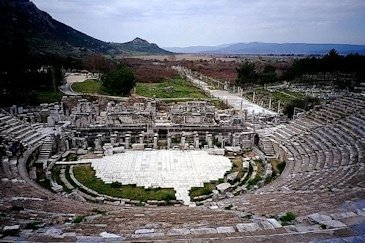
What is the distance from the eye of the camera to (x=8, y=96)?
4131cm

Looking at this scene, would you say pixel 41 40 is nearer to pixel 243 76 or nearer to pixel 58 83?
pixel 58 83

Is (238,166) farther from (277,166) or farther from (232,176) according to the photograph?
(277,166)

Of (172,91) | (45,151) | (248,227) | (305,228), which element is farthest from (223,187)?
(172,91)

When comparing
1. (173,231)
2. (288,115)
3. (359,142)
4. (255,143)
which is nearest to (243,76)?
(288,115)

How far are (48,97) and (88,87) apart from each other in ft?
47.7

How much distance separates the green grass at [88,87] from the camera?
5788 centimetres

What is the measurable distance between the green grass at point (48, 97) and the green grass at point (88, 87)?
6.81 m

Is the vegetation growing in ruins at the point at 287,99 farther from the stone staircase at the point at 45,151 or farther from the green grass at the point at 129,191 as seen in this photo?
the stone staircase at the point at 45,151

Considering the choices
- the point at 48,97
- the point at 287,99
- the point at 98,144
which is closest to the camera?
the point at 98,144

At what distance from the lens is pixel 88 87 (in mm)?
61156

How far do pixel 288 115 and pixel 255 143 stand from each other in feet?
42.3

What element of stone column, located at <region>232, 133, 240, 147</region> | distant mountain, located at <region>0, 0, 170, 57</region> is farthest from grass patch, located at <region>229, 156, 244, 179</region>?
distant mountain, located at <region>0, 0, 170, 57</region>

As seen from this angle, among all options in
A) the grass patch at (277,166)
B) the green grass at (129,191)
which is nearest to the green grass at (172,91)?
the grass patch at (277,166)

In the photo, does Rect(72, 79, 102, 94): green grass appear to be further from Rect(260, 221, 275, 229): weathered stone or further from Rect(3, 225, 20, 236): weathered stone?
Rect(260, 221, 275, 229): weathered stone
